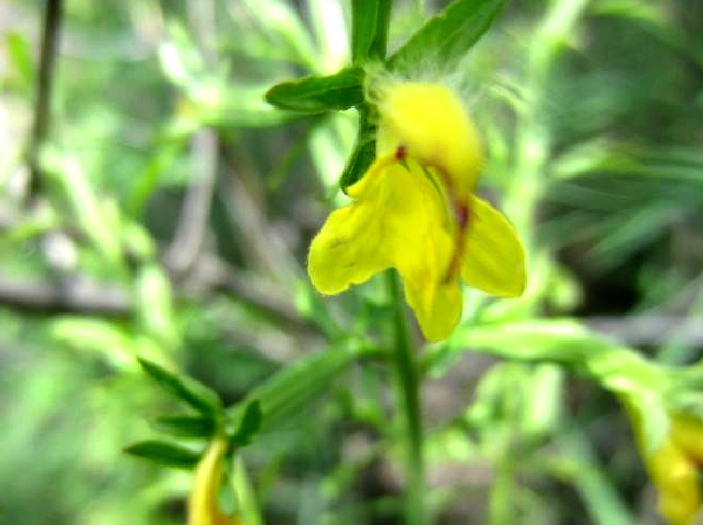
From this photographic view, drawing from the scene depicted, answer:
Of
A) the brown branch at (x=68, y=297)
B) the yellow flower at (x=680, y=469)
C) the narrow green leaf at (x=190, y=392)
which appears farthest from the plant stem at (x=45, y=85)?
the yellow flower at (x=680, y=469)

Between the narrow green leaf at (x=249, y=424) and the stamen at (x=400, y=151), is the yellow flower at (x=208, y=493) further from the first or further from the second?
the stamen at (x=400, y=151)

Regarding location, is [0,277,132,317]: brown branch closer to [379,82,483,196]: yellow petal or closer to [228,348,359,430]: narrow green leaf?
[228,348,359,430]: narrow green leaf

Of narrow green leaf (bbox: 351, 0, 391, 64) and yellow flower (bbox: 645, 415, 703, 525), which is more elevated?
narrow green leaf (bbox: 351, 0, 391, 64)

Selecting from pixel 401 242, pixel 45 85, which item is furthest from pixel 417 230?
pixel 45 85

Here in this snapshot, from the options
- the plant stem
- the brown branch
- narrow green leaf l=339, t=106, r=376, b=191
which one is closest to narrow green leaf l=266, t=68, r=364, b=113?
narrow green leaf l=339, t=106, r=376, b=191

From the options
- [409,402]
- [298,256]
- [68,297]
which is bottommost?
[298,256]

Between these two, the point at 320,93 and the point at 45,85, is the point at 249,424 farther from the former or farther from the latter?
the point at 45,85

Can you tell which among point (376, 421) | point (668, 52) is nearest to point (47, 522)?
point (376, 421)
